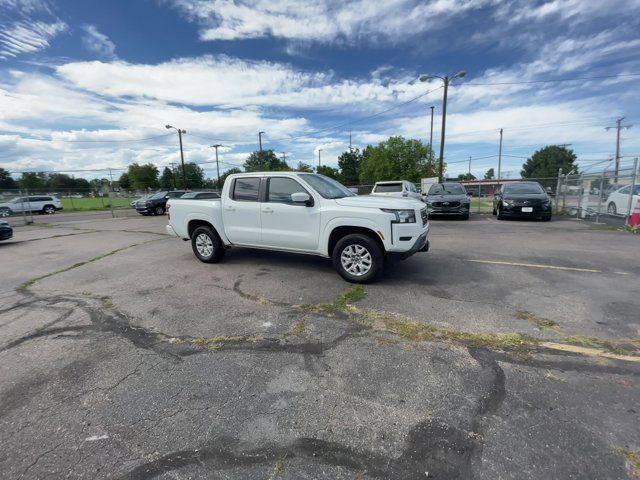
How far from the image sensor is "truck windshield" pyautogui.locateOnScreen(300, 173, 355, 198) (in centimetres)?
566

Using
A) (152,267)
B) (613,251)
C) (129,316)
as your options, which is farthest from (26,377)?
(613,251)

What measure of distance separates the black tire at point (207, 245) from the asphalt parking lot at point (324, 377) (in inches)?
46.3

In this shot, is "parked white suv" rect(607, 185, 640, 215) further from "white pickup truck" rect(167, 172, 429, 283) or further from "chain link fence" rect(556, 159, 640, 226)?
"white pickup truck" rect(167, 172, 429, 283)

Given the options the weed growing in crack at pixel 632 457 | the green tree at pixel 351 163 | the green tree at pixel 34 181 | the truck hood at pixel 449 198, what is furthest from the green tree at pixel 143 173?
the weed growing in crack at pixel 632 457

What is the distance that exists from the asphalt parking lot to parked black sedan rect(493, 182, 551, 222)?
795cm

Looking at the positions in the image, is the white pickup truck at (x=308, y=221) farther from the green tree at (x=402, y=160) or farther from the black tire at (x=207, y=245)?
the green tree at (x=402, y=160)

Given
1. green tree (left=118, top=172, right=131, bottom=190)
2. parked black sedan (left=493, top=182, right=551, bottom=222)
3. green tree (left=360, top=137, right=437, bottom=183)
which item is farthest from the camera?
green tree (left=360, top=137, right=437, bottom=183)

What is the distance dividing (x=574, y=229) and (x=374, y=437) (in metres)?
11.9

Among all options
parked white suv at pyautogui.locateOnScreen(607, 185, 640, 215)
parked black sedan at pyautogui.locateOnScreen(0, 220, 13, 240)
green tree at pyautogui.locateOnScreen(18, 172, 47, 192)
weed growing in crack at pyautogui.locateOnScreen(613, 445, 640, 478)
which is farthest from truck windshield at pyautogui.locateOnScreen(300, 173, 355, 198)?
green tree at pyautogui.locateOnScreen(18, 172, 47, 192)

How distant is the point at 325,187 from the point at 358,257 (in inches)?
58.9

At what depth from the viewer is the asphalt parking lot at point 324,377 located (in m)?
2.03

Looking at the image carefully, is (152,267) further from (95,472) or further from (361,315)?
(95,472)

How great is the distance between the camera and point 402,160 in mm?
48250

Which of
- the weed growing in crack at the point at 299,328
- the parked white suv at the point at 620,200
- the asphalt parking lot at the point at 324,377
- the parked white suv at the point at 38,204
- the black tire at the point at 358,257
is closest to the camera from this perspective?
the asphalt parking lot at the point at 324,377
